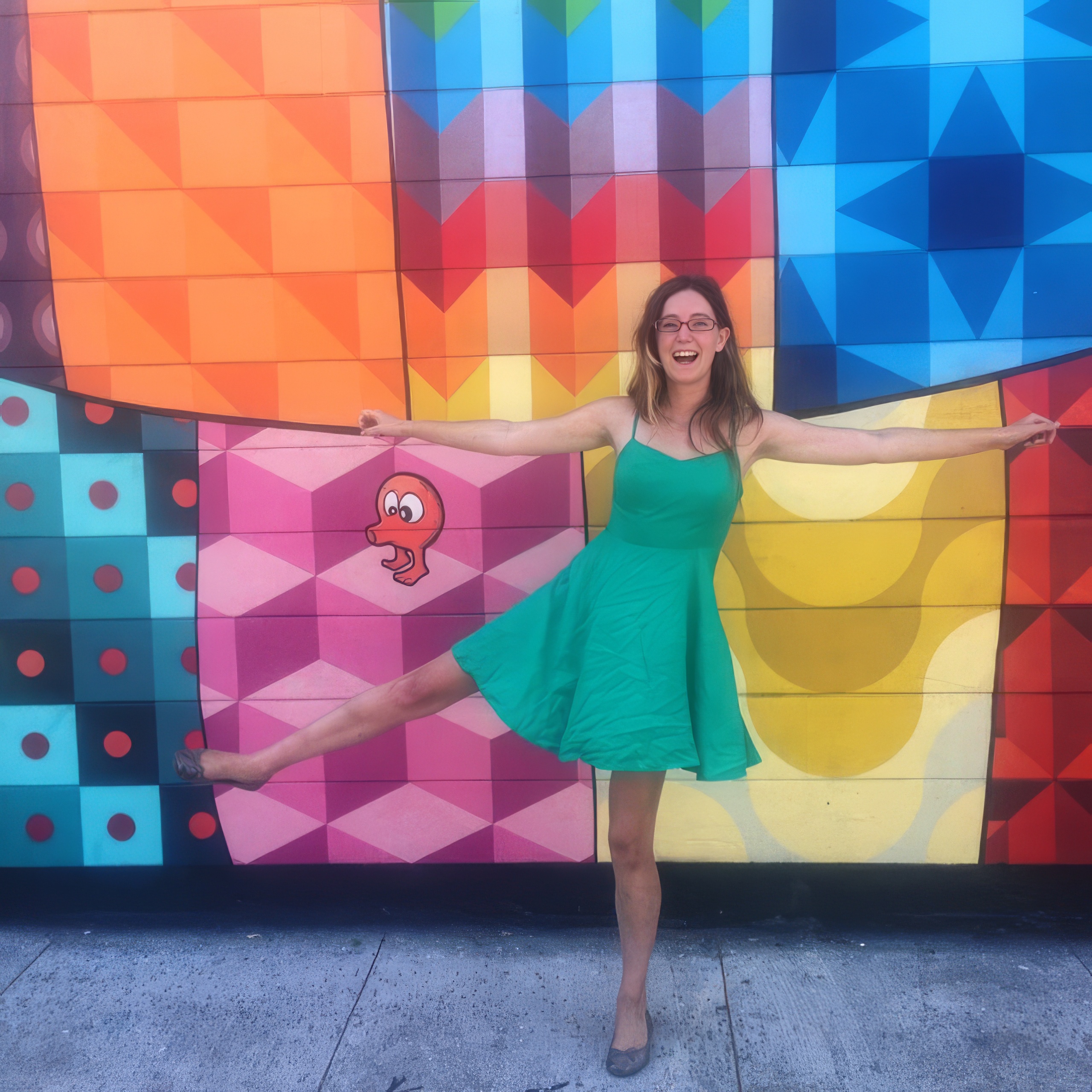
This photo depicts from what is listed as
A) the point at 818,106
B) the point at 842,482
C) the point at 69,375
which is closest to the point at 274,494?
the point at 69,375

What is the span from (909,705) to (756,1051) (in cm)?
119

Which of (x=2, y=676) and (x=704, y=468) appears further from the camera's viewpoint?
(x=2, y=676)

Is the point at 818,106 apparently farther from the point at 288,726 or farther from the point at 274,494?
the point at 288,726

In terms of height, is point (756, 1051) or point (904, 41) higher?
point (904, 41)

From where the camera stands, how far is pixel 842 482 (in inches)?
105

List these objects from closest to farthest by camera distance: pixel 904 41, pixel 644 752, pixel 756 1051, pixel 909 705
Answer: pixel 644 752
pixel 756 1051
pixel 904 41
pixel 909 705

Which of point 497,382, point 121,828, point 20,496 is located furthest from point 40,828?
point 497,382

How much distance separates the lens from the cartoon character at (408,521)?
2762 mm

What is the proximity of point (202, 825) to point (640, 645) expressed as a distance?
6.10 ft

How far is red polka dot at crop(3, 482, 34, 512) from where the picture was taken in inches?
110

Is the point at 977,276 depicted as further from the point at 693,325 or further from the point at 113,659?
the point at 113,659

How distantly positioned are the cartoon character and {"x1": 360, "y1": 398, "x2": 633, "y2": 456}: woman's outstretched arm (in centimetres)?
54

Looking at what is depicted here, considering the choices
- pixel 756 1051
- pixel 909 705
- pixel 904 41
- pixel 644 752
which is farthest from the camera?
pixel 909 705

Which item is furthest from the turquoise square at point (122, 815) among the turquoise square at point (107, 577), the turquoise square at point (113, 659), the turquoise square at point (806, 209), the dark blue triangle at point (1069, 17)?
the dark blue triangle at point (1069, 17)
